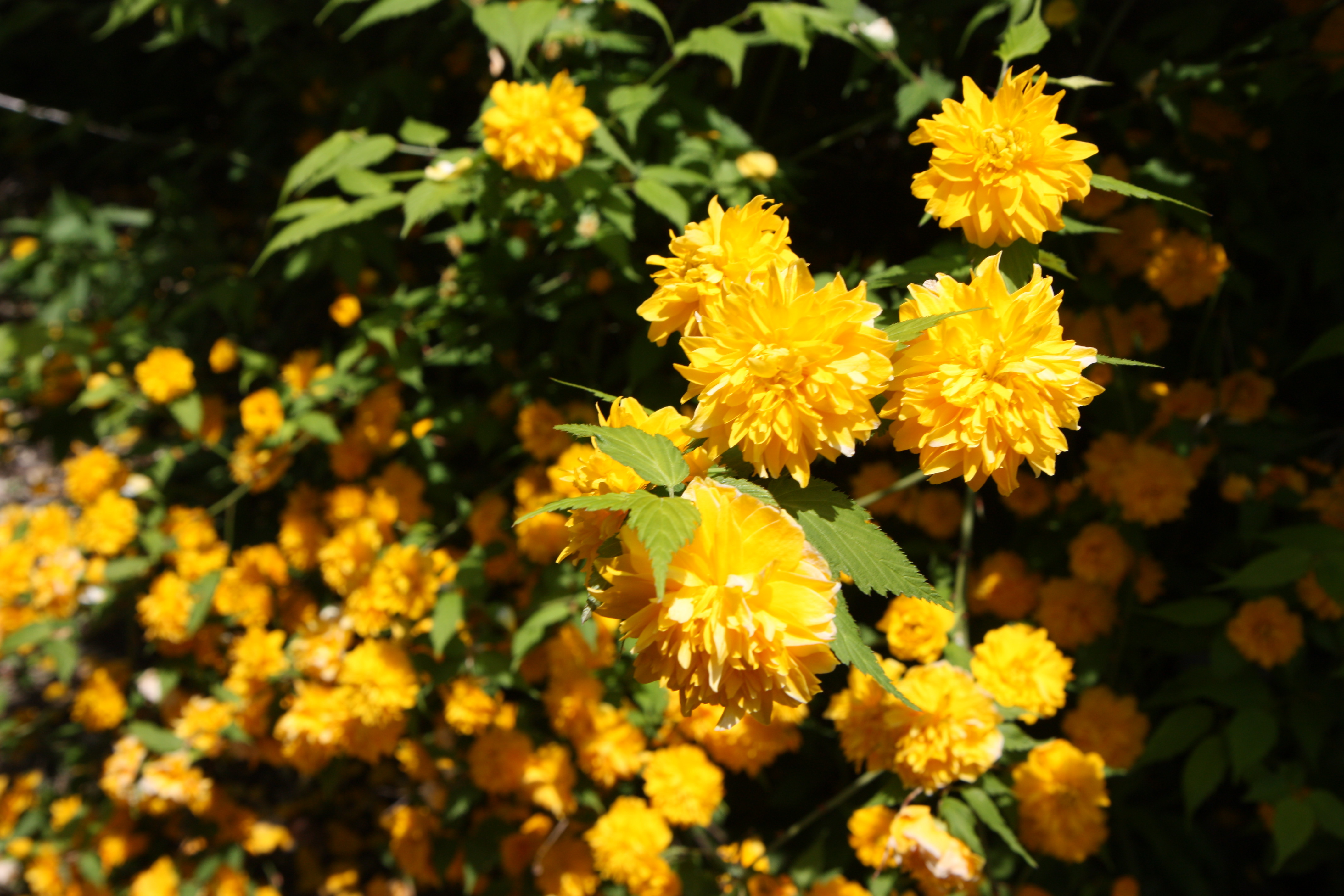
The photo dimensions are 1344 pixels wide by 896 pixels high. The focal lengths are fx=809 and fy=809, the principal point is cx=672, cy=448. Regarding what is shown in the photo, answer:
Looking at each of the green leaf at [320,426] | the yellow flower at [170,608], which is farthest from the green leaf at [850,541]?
the yellow flower at [170,608]

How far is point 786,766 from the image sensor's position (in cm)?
204

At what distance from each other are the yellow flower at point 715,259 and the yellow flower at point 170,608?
204cm

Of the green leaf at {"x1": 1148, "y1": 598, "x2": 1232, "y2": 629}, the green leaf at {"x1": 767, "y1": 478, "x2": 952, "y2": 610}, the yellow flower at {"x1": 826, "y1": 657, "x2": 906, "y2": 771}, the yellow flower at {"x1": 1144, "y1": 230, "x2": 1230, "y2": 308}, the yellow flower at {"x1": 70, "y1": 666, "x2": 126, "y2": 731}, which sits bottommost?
the yellow flower at {"x1": 70, "y1": 666, "x2": 126, "y2": 731}

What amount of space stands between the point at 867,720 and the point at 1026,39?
101cm

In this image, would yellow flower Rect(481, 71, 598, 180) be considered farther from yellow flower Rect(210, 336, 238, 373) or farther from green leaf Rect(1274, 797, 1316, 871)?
green leaf Rect(1274, 797, 1316, 871)

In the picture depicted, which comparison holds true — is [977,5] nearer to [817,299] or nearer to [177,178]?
[817,299]

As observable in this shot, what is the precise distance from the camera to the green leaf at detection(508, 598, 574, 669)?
1.71 m

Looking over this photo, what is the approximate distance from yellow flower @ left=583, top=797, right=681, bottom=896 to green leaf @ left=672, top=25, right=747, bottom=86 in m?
1.48

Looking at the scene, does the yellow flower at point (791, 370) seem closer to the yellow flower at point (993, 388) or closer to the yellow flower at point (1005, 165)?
the yellow flower at point (993, 388)

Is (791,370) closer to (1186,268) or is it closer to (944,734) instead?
(944,734)

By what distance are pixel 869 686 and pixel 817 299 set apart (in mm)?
773

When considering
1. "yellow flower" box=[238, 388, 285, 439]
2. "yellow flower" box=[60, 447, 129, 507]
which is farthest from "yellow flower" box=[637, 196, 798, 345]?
"yellow flower" box=[60, 447, 129, 507]

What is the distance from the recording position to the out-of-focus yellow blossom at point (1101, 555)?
1687mm

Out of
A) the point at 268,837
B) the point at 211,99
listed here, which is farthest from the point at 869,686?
the point at 211,99
